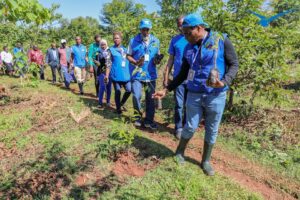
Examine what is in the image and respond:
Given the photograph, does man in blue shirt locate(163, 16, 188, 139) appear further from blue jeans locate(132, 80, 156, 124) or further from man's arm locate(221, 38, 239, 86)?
man's arm locate(221, 38, 239, 86)

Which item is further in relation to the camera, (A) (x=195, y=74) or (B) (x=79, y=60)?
(B) (x=79, y=60)

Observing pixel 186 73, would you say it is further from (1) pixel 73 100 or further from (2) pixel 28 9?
(1) pixel 73 100

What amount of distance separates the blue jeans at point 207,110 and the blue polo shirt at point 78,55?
6.50m

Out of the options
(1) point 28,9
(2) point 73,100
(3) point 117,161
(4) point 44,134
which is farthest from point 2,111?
(3) point 117,161

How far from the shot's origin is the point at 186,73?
396cm

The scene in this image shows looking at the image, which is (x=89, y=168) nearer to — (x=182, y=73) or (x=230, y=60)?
(x=182, y=73)

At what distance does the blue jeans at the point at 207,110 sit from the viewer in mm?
3626

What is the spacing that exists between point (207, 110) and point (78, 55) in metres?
6.73

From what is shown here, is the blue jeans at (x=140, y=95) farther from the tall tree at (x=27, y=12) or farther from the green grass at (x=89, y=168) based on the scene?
the tall tree at (x=27, y=12)

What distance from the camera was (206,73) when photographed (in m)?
3.58

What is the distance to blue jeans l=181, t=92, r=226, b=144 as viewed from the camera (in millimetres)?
3626

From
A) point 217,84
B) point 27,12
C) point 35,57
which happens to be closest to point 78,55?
point 35,57

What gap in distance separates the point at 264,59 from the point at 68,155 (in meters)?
3.88

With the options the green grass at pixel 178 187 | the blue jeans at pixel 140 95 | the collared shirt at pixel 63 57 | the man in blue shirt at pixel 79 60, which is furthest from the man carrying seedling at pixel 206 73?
the collared shirt at pixel 63 57
